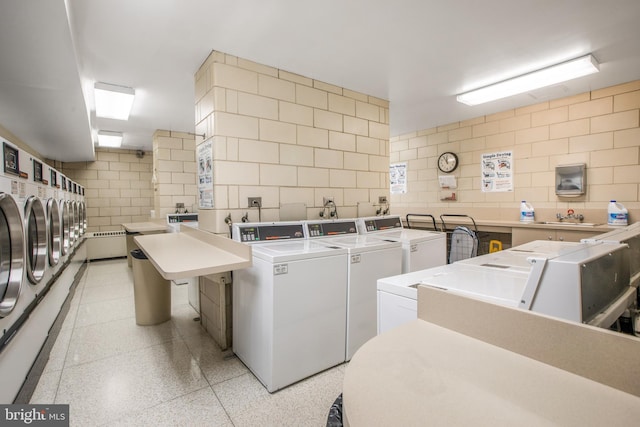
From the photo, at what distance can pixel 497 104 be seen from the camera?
4.11 m

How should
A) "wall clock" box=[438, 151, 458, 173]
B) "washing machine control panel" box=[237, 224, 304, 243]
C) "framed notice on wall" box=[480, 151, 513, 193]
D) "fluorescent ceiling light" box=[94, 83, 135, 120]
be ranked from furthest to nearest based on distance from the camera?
1. "wall clock" box=[438, 151, 458, 173]
2. "framed notice on wall" box=[480, 151, 513, 193]
3. "fluorescent ceiling light" box=[94, 83, 135, 120]
4. "washing machine control panel" box=[237, 224, 304, 243]

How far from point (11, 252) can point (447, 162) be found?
5.51 metres

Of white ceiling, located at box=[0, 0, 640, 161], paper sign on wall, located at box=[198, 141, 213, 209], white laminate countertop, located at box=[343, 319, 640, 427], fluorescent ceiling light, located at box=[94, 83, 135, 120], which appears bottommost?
white laminate countertop, located at box=[343, 319, 640, 427]

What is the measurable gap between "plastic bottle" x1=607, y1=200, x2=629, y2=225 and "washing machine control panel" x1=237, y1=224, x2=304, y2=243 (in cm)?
363

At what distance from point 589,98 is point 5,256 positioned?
5992 mm

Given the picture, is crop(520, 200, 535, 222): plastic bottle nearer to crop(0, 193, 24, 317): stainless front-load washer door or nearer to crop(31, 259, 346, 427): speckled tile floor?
crop(31, 259, 346, 427): speckled tile floor

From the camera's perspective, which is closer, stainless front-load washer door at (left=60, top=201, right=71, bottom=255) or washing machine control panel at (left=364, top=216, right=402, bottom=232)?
washing machine control panel at (left=364, top=216, right=402, bottom=232)

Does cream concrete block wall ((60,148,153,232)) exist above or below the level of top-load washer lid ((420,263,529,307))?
above

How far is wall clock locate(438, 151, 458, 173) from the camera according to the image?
5.00 metres

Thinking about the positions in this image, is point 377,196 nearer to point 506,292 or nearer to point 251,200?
point 251,200

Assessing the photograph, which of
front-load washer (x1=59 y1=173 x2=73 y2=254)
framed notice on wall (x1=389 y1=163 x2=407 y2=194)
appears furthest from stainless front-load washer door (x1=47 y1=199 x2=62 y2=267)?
framed notice on wall (x1=389 y1=163 x2=407 y2=194)

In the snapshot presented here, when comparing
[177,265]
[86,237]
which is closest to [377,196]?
[177,265]

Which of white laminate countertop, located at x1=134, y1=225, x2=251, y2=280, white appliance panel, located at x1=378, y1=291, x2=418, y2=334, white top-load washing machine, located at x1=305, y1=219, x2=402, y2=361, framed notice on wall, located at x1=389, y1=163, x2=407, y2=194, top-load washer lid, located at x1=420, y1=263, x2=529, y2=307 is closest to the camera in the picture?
top-load washer lid, located at x1=420, y1=263, x2=529, y2=307

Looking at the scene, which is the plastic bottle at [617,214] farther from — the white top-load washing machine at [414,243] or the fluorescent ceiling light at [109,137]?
the fluorescent ceiling light at [109,137]
